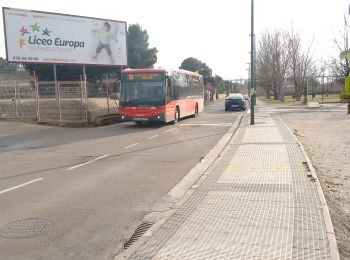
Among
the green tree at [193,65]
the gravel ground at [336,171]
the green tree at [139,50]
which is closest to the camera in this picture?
the gravel ground at [336,171]

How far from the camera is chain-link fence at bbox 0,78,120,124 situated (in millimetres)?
25406

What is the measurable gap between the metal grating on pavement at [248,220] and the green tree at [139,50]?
68.7m

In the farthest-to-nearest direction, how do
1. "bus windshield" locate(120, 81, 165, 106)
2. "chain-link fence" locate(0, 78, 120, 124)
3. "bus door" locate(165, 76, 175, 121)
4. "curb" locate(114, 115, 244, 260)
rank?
1. "chain-link fence" locate(0, 78, 120, 124)
2. "bus door" locate(165, 76, 175, 121)
3. "bus windshield" locate(120, 81, 165, 106)
4. "curb" locate(114, 115, 244, 260)

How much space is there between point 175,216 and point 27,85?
23.4 m

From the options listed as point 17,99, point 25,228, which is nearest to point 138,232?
point 25,228

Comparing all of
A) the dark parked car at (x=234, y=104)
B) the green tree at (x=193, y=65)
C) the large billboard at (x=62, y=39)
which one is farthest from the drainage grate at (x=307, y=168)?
the green tree at (x=193, y=65)

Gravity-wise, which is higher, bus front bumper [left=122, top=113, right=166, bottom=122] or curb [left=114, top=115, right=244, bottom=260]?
bus front bumper [left=122, top=113, right=166, bottom=122]

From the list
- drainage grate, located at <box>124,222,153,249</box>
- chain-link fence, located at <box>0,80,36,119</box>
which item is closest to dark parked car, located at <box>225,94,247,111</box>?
chain-link fence, located at <box>0,80,36,119</box>

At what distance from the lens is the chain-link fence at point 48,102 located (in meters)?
25.4

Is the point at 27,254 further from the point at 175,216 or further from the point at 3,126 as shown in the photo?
the point at 3,126

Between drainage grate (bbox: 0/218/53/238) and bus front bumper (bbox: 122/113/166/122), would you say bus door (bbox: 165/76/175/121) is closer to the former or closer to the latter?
bus front bumper (bbox: 122/113/166/122)

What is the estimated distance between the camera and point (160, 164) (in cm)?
1124

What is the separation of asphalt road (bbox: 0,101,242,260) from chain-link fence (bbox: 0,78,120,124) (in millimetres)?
8153

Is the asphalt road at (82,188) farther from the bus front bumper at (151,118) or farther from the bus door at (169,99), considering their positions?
the bus door at (169,99)
